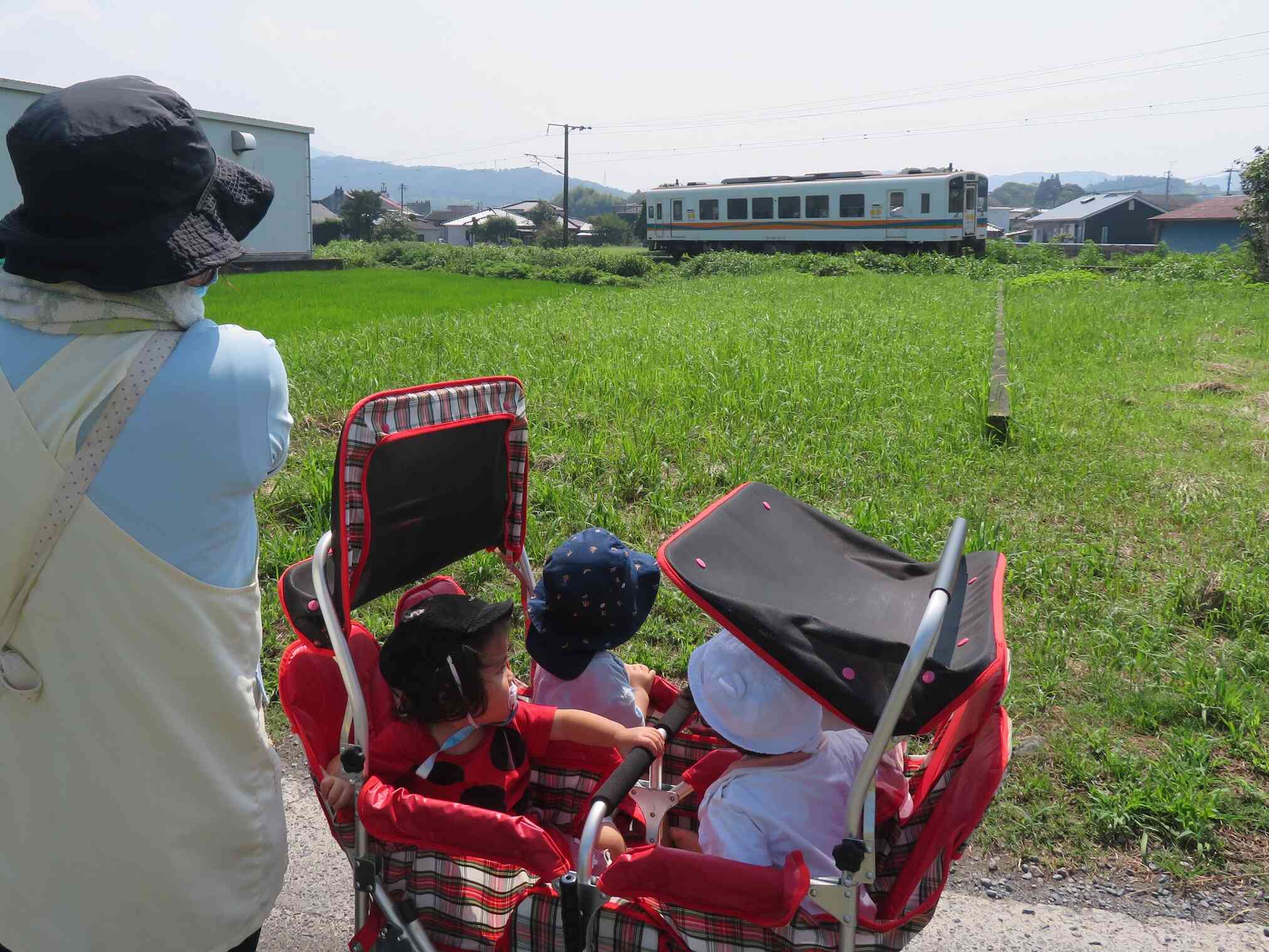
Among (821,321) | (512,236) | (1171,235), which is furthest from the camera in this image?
(512,236)

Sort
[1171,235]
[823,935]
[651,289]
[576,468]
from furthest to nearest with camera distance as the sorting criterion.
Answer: [1171,235], [651,289], [576,468], [823,935]

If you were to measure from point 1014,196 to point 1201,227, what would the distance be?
122633 mm

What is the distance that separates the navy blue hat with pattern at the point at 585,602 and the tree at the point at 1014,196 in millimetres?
161705

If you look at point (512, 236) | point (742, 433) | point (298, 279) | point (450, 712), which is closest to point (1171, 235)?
point (512, 236)

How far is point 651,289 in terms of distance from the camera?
786 inches

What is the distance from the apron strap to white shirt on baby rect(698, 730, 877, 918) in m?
1.14

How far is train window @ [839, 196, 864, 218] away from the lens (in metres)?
28.4

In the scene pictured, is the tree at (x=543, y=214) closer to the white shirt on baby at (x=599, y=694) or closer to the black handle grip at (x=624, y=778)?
the white shirt on baby at (x=599, y=694)

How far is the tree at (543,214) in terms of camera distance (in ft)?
→ 248

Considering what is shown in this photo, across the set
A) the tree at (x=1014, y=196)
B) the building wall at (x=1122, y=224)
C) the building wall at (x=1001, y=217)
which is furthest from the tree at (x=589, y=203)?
the building wall at (x=1122, y=224)

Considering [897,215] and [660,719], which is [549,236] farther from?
[660,719]

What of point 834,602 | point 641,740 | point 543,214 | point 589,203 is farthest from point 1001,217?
point 641,740

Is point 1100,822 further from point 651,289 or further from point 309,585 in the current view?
point 651,289

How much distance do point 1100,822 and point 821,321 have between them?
9.29m
